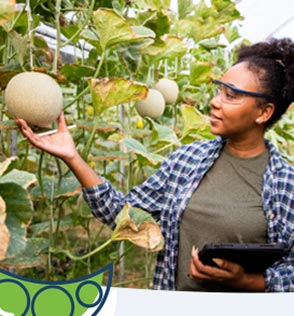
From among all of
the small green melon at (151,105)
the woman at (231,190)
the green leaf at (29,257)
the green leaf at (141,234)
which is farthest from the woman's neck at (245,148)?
the green leaf at (29,257)

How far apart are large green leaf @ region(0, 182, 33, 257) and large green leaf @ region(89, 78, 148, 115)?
282 mm

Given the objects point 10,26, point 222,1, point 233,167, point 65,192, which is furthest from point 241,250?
point 222,1

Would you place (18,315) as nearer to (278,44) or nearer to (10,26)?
(10,26)

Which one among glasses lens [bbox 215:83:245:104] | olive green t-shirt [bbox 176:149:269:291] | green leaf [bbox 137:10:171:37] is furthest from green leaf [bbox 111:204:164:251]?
green leaf [bbox 137:10:171:37]

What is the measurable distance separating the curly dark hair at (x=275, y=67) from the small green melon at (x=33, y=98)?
51 centimetres

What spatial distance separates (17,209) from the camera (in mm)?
794

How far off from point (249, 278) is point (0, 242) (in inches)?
25.4

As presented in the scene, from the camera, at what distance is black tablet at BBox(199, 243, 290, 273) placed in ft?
3.26

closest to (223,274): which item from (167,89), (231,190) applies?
(231,190)

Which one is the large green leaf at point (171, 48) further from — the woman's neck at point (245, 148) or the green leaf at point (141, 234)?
the green leaf at point (141, 234)

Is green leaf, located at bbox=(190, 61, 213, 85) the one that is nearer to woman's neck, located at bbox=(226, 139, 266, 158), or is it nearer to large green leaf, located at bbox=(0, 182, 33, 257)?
woman's neck, located at bbox=(226, 139, 266, 158)

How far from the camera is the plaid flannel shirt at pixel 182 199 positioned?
1154mm

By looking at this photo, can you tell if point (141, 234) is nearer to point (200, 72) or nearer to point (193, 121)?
point (193, 121)

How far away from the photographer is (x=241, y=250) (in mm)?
997
